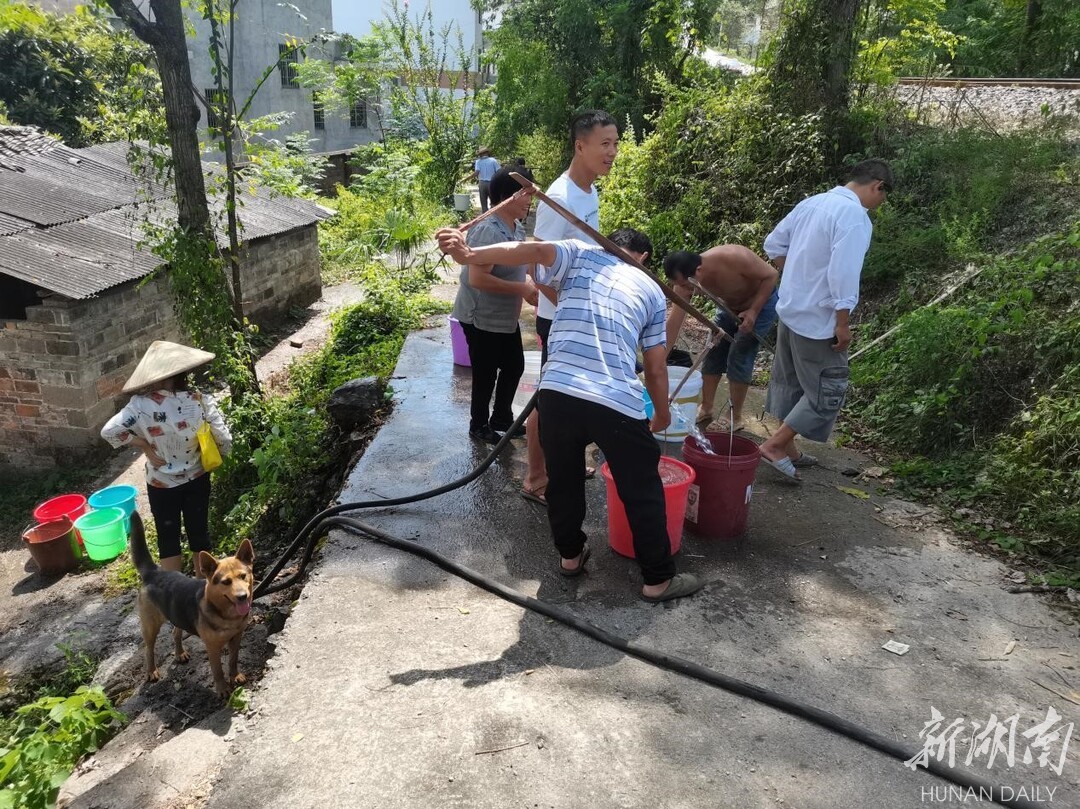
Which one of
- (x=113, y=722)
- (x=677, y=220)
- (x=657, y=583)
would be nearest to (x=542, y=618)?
(x=657, y=583)

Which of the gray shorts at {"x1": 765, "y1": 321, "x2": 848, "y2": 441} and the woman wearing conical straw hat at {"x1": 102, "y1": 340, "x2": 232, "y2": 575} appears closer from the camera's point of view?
the woman wearing conical straw hat at {"x1": 102, "y1": 340, "x2": 232, "y2": 575}

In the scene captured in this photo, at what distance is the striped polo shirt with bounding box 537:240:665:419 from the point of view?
128 inches

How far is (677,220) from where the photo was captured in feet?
33.9

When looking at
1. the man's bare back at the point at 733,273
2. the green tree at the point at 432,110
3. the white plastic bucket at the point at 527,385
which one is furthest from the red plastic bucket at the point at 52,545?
the green tree at the point at 432,110

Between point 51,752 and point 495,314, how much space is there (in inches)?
126

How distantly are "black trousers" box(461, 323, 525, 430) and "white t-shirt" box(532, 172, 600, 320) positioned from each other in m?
0.60

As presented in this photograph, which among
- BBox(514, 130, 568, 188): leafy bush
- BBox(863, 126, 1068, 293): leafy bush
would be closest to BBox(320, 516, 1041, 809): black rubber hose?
BBox(863, 126, 1068, 293): leafy bush


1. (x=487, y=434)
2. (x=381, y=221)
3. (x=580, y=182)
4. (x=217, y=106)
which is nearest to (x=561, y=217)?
(x=580, y=182)

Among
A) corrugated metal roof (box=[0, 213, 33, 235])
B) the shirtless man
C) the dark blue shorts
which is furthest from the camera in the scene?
corrugated metal roof (box=[0, 213, 33, 235])

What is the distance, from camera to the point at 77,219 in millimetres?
8891

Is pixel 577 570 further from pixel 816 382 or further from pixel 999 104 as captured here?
pixel 999 104

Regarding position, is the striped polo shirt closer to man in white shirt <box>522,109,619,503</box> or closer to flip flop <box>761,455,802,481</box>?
man in white shirt <box>522,109,619,503</box>

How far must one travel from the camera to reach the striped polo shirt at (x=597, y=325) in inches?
128

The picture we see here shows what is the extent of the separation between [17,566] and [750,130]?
10.1 metres
